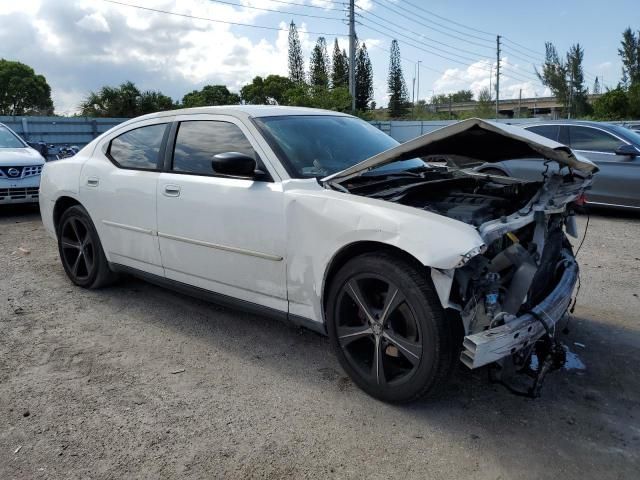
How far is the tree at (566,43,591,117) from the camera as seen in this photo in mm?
74875

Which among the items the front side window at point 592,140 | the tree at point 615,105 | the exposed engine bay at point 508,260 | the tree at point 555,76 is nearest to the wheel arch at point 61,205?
the exposed engine bay at point 508,260

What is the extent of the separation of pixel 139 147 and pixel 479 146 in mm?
2740

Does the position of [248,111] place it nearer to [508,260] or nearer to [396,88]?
[508,260]

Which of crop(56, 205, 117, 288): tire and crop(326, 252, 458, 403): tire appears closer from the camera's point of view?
crop(326, 252, 458, 403): tire

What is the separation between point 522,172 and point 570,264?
5537mm

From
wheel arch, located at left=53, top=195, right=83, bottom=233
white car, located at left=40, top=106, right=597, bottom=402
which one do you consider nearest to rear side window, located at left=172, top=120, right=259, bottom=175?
white car, located at left=40, top=106, right=597, bottom=402

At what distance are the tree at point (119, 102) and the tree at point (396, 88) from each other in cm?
4037

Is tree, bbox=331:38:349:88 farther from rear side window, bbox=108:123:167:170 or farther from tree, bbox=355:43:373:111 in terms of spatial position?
rear side window, bbox=108:123:167:170

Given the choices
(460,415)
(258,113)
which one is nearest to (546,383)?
(460,415)

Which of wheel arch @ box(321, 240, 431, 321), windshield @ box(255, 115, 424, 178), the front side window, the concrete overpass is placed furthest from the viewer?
the concrete overpass

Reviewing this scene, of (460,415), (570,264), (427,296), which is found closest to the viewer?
(427,296)

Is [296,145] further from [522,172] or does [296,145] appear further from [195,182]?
[522,172]

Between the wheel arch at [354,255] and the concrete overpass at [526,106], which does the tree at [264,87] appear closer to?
the concrete overpass at [526,106]

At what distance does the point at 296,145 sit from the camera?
11.7 ft
